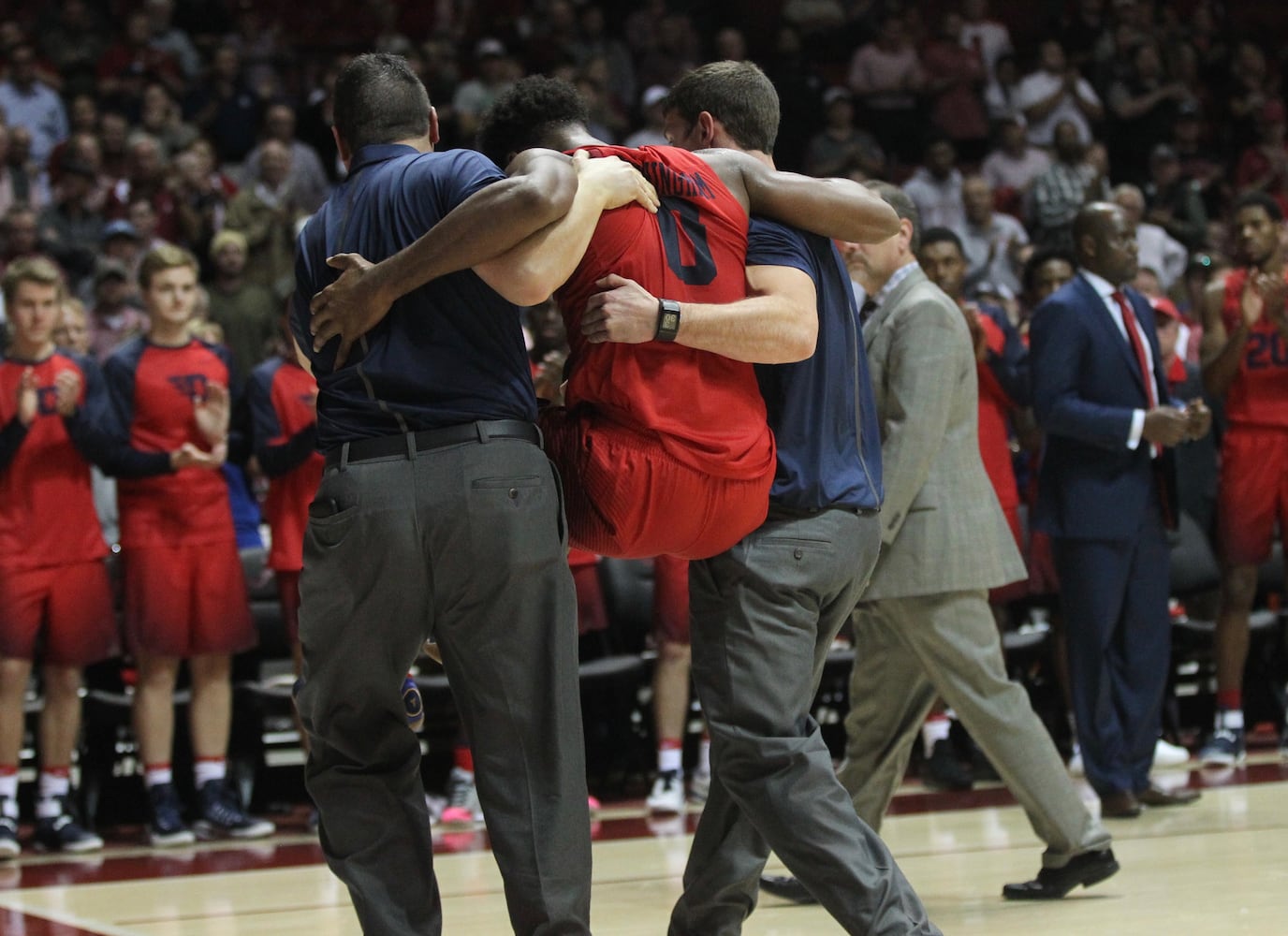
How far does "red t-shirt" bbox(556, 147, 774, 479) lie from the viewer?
3.28 m

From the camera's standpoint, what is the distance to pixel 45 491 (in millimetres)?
6520

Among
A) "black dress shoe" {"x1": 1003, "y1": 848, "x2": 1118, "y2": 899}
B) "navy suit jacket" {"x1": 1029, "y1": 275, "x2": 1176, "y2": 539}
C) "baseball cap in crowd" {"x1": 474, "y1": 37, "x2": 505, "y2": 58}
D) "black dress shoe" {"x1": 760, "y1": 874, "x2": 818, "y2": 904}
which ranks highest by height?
"baseball cap in crowd" {"x1": 474, "y1": 37, "x2": 505, "y2": 58}

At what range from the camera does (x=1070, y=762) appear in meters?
7.42

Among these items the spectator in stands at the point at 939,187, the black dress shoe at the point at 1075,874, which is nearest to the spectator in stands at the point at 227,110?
the spectator in stands at the point at 939,187

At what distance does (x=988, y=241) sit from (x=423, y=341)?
29.5ft

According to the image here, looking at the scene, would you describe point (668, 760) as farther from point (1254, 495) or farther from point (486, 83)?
point (486, 83)

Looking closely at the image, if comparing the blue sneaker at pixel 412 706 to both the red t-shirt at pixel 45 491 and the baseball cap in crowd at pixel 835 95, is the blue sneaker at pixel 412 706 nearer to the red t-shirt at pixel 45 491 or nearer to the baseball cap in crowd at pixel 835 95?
the red t-shirt at pixel 45 491

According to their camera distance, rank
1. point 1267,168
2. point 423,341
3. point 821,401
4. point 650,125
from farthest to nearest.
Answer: point 1267,168
point 650,125
point 821,401
point 423,341

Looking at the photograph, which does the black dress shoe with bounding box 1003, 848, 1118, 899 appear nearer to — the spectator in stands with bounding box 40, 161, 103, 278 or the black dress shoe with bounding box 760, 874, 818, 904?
the black dress shoe with bounding box 760, 874, 818, 904

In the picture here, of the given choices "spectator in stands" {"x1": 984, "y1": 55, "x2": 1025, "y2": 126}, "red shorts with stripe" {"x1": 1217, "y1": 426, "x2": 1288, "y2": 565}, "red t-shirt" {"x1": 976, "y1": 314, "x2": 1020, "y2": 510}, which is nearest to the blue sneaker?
"red t-shirt" {"x1": 976, "y1": 314, "x2": 1020, "y2": 510}

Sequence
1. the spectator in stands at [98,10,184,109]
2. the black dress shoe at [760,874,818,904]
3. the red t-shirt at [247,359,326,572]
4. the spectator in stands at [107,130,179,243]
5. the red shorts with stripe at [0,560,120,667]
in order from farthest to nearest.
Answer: the spectator in stands at [98,10,184,109], the spectator in stands at [107,130,179,243], the red t-shirt at [247,359,326,572], the red shorts with stripe at [0,560,120,667], the black dress shoe at [760,874,818,904]

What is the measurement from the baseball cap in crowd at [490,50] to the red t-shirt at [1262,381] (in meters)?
6.88

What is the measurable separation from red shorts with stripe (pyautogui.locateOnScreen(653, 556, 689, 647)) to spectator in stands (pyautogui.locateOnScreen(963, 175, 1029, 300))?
4.79 m

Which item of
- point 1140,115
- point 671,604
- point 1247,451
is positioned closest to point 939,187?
point 1140,115
